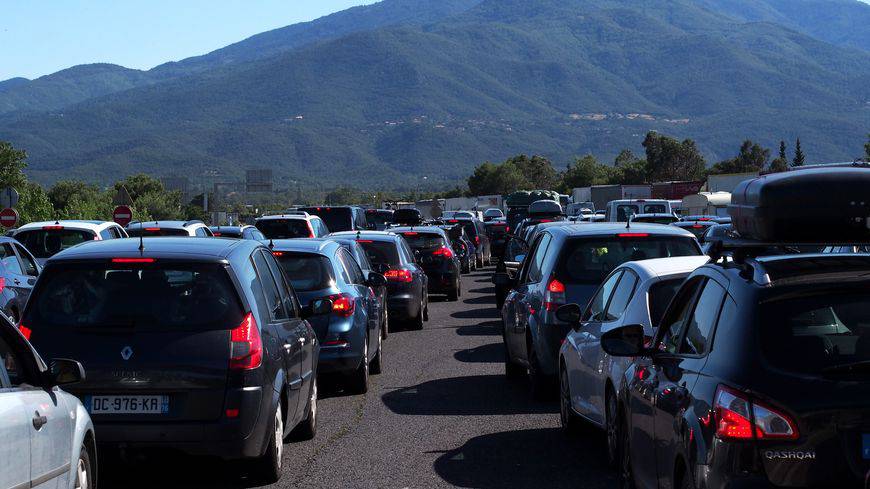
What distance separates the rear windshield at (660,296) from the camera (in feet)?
30.8

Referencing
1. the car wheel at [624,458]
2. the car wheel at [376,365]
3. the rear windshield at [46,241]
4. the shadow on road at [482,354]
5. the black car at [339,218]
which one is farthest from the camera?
the black car at [339,218]

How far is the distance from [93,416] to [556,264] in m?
5.55

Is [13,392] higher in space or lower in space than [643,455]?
higher

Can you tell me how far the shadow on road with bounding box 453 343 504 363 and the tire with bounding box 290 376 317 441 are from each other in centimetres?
→ 618

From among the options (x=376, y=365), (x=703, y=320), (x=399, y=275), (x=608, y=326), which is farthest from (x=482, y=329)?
(x=703, y=320)

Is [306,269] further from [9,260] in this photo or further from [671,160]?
[671,160]

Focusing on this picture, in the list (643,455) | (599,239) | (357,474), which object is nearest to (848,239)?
(643,455)

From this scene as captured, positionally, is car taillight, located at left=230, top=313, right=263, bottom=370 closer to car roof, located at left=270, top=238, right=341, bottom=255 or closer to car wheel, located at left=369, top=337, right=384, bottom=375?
car roof, located at left=270, top=238, right=341, bottom=255

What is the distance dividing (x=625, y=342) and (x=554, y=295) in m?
5.36

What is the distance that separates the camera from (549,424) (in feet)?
38.0

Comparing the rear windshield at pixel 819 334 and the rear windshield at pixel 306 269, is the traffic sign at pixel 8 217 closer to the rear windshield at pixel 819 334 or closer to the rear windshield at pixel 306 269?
the rear windshield at pixel 306 269

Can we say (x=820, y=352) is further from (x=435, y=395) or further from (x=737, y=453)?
(x=435, y=395)

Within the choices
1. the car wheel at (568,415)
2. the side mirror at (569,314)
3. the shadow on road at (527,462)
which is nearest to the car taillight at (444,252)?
the shadow on road at (527,462)

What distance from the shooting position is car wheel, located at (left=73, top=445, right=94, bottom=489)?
22.5 feet
